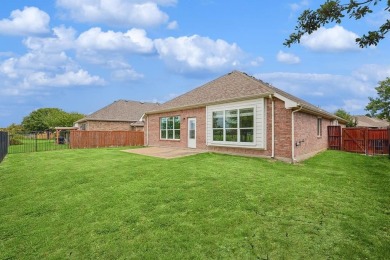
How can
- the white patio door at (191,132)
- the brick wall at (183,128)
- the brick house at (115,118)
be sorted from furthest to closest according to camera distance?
the brick house at (115,118), the white patio door at (191,132), the brick wall at (183,128)

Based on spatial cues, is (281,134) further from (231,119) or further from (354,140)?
(354,140)

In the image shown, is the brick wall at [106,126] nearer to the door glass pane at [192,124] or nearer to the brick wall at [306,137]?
the door glass pane at [192,124]

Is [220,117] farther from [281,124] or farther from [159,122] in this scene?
[159,122]

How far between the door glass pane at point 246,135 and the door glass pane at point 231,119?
0.65 m

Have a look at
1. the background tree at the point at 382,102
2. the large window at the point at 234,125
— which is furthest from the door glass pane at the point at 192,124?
the background tree at the point at 382,102

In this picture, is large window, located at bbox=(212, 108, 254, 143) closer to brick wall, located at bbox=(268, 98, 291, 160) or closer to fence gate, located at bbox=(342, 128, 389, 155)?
brick wall, located at bbox=(268, 98, 291, 160)

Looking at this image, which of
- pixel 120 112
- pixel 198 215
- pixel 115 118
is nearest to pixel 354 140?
pixel 198 215

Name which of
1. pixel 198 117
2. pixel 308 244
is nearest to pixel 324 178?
pixel 308 244

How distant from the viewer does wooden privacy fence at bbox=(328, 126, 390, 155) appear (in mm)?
16812

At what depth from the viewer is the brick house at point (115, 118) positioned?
33.5m

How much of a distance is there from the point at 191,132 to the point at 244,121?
515 centimetres

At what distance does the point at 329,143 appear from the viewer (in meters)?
19.9

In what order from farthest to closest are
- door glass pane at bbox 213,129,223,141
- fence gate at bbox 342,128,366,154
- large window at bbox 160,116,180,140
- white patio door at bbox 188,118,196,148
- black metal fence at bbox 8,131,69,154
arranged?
black metal fence at bbox 8,131,69,154 < large window at bbox 160,116,180,140 < white patio door at bbox 188,118,196,148 < fence gate at bbox 342,128,366,154 < door glass pane at bbox 213,129,223,141

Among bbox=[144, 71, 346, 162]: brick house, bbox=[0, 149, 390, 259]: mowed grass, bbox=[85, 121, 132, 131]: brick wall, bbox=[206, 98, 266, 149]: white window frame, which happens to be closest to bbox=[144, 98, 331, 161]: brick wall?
bbox=[144, 71, 346, 162]: brick house
